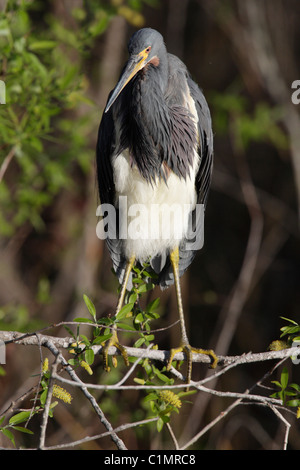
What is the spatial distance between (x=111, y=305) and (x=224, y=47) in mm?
3402

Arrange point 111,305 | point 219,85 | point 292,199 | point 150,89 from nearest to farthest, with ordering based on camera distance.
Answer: point 150,89 < point 111,305 < point 292,199 < point 219,85

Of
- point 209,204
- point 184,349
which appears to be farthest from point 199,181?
point 209,204

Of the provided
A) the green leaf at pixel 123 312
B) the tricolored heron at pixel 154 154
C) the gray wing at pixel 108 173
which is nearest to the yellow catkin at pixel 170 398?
the green leaf at pixel 123 312

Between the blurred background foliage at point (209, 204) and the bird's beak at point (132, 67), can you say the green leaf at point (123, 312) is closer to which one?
the bird's beak at point (132, 67)

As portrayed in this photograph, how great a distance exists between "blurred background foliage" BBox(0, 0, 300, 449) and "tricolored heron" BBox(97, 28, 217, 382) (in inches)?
42.6

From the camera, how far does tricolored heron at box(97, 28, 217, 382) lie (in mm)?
2611

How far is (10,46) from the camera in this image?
2793 millimetres

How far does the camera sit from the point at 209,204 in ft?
21.3

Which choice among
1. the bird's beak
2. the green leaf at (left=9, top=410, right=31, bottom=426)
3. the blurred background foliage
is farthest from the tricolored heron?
the blurred background foliage

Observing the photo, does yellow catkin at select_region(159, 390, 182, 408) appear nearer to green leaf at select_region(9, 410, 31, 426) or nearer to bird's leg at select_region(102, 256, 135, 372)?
bird's leg at select_region(102, 256, 135, 372)

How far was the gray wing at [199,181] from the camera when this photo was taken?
2.92 m

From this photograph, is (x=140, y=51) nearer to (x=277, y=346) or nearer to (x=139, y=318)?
(x=139, y=318)
